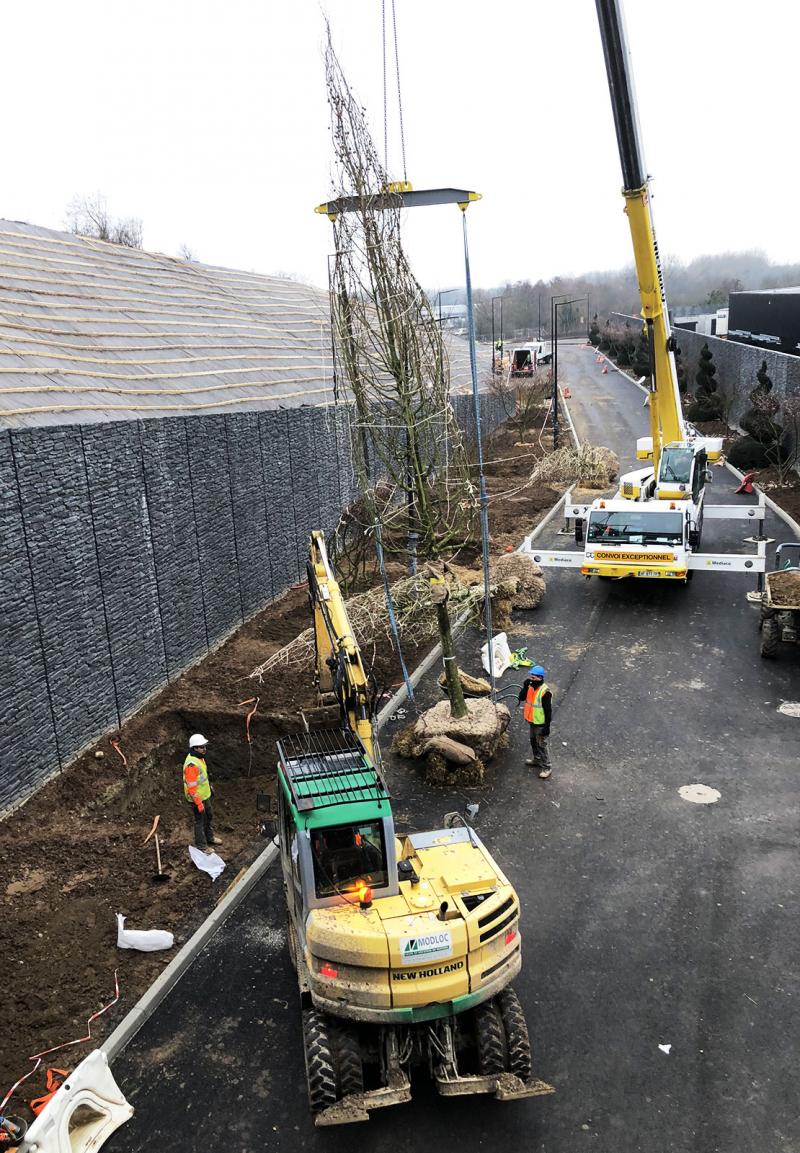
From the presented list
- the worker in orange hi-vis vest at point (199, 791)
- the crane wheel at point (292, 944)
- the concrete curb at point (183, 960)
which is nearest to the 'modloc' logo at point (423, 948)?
the crane wheel at point (292, 944)

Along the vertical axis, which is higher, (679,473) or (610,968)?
(679,473)

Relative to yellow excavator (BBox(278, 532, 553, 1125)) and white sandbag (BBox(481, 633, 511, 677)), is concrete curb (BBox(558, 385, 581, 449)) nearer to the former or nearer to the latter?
white sandbag (BBox(481, 633, 511, 677))

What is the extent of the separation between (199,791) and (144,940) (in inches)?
76.7

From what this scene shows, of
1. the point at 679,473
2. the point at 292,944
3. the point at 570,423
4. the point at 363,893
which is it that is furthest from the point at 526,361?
the point at 363,893

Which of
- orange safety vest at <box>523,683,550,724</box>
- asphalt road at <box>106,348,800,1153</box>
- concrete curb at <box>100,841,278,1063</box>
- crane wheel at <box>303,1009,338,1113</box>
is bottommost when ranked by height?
asphalt road at <box>106,348,800,1153</box>

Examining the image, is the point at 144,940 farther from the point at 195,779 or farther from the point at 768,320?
the point at 768,320

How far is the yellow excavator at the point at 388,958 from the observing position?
252 inches

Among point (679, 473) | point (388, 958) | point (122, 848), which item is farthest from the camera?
point (679, 473)

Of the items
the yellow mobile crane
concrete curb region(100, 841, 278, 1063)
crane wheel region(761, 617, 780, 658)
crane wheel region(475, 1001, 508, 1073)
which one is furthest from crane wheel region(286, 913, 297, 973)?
the yellow mobile crane

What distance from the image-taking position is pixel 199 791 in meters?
10.2

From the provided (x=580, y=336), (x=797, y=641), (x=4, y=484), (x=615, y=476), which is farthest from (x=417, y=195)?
(x=580, y=336)

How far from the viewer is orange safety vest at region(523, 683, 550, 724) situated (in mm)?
11906

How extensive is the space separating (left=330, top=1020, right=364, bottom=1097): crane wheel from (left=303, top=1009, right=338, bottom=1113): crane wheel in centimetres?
6

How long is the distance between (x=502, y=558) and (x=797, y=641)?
24.5 ft
